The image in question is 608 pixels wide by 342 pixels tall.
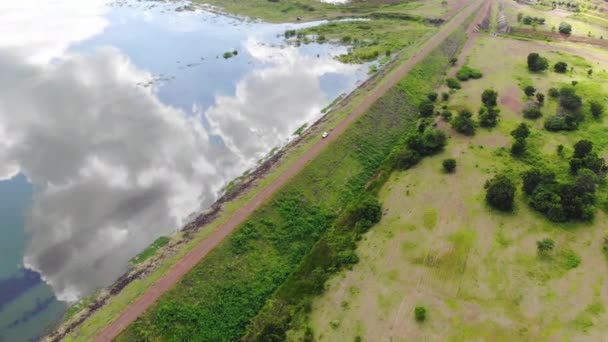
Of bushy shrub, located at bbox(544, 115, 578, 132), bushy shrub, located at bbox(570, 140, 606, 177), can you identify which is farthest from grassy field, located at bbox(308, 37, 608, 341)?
bushy shrub, located at bbox(544, 115, 578, 132)

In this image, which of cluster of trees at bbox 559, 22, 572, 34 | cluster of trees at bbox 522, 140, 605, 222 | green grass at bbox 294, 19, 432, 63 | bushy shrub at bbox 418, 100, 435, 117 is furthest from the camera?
cluster of trees at bbox 559, 22, 572, 34

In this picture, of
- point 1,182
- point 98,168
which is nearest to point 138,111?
point 98,168

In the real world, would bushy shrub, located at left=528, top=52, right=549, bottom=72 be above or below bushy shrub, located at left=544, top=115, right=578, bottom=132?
above

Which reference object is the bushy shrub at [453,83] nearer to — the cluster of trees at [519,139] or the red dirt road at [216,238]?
the red dirt road at [216,238]

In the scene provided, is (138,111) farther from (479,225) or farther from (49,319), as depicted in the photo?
(479,225)

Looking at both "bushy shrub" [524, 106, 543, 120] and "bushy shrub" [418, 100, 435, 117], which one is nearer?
"bushy shrub" [524, 106, 543, 120]

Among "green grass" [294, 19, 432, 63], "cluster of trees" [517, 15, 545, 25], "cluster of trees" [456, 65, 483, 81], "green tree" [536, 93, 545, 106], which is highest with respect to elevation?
"cluster of trees" [517, 15, 545, 25]

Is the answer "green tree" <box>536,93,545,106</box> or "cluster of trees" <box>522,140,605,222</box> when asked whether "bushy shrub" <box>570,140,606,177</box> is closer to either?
"cluster of trees" <box>522,140,605,222</box>

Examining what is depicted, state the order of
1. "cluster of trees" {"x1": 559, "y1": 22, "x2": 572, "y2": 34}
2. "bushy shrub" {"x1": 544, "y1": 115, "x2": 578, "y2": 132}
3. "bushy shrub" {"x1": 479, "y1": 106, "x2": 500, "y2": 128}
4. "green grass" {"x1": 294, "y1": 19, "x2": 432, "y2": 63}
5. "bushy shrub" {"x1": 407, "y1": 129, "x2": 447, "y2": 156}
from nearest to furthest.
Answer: "bushy shrub" {"x1": 407, "y1": 129, "x2": 447, "y2": 156}, "bushy shrub" {"x1": 544, "y1": 115, "x2": 578, "y2": 132}, "bushy shrub" {"x1": 479, "y1": 106, "x2": 500, "y2": 128}, "green grass" {"x1": 294, "y1": 19, "x2": 432, "y2": 63}, "cluster of trees" {"x1": 559, "y1": 22, "x2": 572, "y2": 34}

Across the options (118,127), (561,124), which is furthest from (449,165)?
(118,127)
